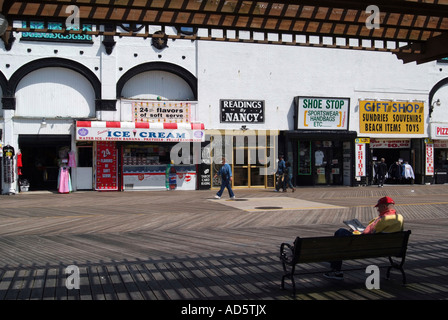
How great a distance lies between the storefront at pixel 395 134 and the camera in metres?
24.8

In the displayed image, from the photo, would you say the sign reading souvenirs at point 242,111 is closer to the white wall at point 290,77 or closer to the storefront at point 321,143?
the white wall at point 290,77

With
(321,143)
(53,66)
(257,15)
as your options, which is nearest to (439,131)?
(321,143)

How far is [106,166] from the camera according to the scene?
21281mm

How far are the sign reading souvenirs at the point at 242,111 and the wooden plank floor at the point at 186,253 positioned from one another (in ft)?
27.7

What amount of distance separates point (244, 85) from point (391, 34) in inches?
653

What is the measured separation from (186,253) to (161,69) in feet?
51.1

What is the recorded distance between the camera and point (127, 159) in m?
21.6

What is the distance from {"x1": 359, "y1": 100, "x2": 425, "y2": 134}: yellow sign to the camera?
973 inches

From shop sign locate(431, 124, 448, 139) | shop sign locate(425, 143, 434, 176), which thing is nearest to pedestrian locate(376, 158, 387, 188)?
shop sign locate(425, 143, 434, 176)

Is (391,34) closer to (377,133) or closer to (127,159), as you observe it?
(127,159)

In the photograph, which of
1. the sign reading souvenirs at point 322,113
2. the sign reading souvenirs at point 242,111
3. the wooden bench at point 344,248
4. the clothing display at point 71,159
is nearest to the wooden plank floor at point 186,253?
the wooden bench at point 344,248

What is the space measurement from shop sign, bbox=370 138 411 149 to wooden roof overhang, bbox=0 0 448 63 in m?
20.0
